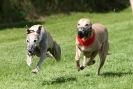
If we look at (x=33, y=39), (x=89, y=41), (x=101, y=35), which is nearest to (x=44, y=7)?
(x=101, y=35)

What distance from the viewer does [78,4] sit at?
129ft

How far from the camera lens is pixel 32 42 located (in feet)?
32.4

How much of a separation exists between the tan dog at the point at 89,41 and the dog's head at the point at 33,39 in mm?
819

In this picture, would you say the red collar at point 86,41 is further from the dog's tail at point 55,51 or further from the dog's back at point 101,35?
the dog's tail at point 55,51

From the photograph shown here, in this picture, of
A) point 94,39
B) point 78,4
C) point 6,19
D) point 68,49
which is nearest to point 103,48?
point 94,39

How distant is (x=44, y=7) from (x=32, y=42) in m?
27.6

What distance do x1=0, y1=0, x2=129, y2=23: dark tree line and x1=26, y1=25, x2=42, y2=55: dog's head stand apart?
2341 centimetres

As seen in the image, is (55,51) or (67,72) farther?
(67,72)

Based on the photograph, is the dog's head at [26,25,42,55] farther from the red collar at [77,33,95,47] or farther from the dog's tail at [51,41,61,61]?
the dog's tail at [51,41,61,61]

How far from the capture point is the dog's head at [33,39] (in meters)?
9.84

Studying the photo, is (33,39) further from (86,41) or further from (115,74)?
(115,74)

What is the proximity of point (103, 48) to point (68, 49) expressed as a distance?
681 centimetres

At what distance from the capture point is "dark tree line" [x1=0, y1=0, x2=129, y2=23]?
33969mm

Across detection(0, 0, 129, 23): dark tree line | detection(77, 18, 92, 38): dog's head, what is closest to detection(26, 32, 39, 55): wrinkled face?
detection(77, 18, 92, 38): dog's head
